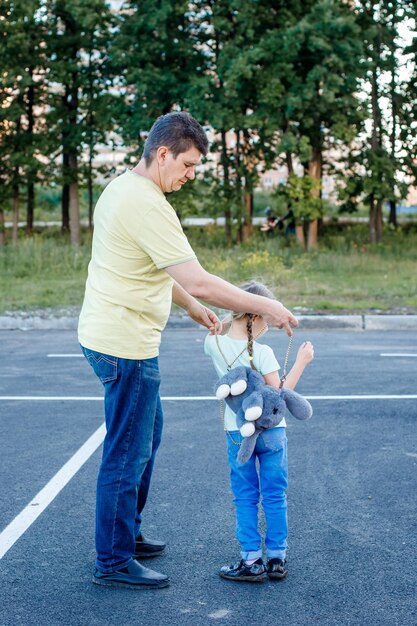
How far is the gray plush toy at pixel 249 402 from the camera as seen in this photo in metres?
4.34

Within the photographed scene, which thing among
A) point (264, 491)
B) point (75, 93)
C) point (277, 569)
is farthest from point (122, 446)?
point (75, 93)

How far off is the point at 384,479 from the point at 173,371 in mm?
4316

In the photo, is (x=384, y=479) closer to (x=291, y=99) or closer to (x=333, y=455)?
(x=333, y=455)

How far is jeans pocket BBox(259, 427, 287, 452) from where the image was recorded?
4.49 meters

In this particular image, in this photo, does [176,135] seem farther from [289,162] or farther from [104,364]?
[289,162]

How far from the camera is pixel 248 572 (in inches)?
177

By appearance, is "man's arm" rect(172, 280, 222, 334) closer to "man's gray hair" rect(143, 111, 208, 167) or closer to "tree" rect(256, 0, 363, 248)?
"man's gray hair" rect(143, 111, 208, 167)

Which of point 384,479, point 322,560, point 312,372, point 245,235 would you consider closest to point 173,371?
point 312,372

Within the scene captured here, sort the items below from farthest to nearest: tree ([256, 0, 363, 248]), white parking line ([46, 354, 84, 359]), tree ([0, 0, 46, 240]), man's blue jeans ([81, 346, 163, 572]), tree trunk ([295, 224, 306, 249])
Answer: tree ([0, 0, 46, 240]) → tree trunk ([295, 224, 306, 249]) → tree ([256, 0, 363, 248]) → white parking line ([46, 354, 84, 359]) → man's blue jeans ([81, 346, 163, 572])

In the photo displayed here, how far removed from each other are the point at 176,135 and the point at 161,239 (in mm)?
434

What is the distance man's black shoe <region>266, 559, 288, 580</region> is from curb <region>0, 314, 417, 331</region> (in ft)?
32.5

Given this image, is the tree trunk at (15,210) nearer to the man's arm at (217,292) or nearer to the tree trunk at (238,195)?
the tree trunk at (238,195)

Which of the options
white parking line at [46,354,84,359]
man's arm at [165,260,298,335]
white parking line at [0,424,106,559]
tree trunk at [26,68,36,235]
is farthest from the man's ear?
tree trunk at [26,68,36,235]

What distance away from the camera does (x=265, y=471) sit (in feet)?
14.9
